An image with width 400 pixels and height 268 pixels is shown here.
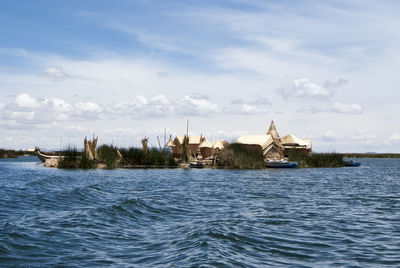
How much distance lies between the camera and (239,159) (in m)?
48.6

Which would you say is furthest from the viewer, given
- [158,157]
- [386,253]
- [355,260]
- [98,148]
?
[98,148]

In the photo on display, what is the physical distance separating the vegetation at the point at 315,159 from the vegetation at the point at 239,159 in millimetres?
11958

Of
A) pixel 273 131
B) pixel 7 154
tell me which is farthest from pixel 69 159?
pixel 7 154

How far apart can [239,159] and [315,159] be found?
58.9ft

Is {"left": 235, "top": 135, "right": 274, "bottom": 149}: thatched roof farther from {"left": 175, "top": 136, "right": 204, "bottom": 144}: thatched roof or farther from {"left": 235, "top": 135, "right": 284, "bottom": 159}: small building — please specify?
{"left": 175, "top": 136, "right": 204, "bottom": 144}: thatched roof

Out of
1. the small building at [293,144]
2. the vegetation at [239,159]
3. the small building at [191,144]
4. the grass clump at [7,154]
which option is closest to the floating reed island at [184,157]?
the vegetation at [239,159]

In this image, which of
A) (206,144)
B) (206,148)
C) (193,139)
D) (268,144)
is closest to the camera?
(268,144)

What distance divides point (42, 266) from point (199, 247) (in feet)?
12.3

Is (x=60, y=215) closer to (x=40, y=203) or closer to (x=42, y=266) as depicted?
(x=40, y=203)

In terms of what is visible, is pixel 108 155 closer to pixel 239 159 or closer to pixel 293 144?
pixel 239 159

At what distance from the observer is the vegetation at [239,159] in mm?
48803

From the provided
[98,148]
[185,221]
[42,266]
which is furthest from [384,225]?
[98,148]

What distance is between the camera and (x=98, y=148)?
5344 centimetres

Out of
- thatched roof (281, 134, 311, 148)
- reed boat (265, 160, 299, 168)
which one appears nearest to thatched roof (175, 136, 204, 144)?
thatched roof (281, 134, 311, 148)
